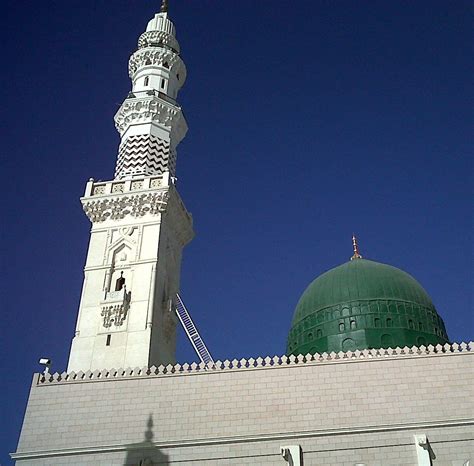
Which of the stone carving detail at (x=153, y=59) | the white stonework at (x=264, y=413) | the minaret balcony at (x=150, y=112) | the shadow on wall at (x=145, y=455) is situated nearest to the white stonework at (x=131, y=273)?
the white stonework at (x=264, y=413)

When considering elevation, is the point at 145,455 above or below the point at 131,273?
below

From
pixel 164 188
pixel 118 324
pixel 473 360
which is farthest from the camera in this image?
pixel 164 188

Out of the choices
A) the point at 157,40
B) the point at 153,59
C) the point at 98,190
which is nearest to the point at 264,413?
the point at 98,190

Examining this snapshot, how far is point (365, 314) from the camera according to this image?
20.4 meters

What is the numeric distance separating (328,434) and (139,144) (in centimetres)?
1287

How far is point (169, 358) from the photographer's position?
19.3 metres

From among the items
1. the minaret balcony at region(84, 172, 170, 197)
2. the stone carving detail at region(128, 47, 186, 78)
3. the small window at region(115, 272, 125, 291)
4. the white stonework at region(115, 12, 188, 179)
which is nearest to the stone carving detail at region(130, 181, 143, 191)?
the minaret balcony at region(84, 172, 170, 197)

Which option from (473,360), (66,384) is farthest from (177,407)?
(473,360)

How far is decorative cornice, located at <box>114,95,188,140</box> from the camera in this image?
23.4 meters

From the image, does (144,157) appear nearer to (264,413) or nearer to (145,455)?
(264,413)

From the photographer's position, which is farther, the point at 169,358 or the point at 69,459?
the point at 169,358

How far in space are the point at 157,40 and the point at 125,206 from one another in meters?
8.58

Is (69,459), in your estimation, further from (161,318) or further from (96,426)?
(161,318)

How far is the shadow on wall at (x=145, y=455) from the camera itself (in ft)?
45.5
